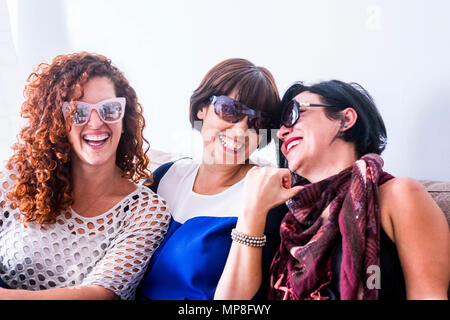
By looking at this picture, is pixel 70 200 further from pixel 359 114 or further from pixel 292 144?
pixel 359 114

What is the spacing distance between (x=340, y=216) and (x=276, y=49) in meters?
0.75

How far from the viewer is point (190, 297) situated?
127 cm

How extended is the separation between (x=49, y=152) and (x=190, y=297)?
0.64 meters

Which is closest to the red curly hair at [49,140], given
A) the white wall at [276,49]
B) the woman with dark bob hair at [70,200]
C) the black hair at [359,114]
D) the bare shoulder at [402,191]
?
the woman with dark bob hair at [70,200]

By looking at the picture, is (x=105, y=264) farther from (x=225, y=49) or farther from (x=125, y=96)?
(x=225, y=49)

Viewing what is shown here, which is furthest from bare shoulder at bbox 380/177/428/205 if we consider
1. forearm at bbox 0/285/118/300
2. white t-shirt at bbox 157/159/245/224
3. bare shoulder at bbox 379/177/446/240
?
forearm at bbox 0/285/118/300

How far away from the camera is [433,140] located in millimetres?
1344

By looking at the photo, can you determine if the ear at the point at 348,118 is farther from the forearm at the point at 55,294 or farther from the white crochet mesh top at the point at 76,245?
the forearm at the point at 55,294

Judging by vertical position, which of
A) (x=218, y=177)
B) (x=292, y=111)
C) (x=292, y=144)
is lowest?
(x=218, y=177)

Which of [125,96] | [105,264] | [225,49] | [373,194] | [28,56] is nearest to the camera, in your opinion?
[373,194]

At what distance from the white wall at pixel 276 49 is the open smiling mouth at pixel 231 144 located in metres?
0.26

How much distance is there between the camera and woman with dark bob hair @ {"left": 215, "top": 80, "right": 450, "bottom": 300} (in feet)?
3.33

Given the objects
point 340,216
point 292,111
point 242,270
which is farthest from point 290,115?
point 242,270
